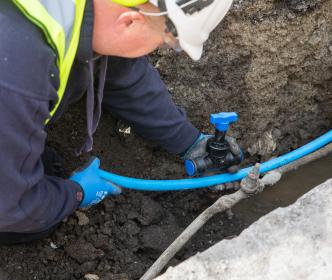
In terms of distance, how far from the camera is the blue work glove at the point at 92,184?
5.79 feet

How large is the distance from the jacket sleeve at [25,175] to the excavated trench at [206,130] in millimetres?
261

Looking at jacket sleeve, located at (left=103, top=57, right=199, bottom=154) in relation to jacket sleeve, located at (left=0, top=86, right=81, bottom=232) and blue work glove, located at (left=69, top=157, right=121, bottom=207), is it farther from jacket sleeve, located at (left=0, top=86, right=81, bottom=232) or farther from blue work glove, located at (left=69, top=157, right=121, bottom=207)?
jacket sleeve, located at (left=0, top=86, right=81, bottom=232)

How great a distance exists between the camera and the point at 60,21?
1.28 meters

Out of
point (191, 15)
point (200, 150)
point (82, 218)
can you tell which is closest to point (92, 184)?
point (82, 218)

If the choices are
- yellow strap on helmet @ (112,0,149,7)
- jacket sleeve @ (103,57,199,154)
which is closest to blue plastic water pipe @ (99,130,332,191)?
jacket sleeve @ (103,57,199,154)

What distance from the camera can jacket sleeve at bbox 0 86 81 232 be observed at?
125cm

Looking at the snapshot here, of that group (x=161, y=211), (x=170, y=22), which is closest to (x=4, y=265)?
(x=161, y=211)

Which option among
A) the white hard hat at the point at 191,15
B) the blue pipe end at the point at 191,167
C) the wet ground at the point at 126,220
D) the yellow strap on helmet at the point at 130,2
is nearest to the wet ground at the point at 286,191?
Result: the wet ground at the point at 126,220

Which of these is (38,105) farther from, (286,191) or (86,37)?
(286,191)

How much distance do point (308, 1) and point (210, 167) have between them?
79 centimetres

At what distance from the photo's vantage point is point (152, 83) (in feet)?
6.07

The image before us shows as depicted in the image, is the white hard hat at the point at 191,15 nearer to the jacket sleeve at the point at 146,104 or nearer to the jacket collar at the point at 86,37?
the jacket collar at the point at 86,37

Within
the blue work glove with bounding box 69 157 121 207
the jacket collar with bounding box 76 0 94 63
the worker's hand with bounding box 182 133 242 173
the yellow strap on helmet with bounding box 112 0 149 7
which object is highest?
the yellow strap on helmet with bounding box 112 0 149 7

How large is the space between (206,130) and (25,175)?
958 mm
